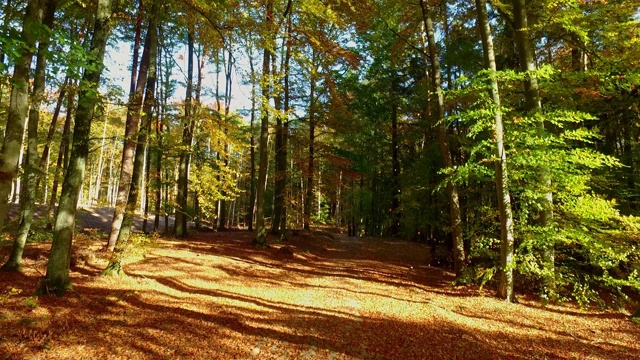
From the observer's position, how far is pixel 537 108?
8.39m

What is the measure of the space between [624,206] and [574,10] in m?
6.81

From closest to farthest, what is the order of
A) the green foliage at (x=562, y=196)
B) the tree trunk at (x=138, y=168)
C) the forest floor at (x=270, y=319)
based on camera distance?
the forest floor at (x=270, y=319) → the green foliage at (x=562, y=196) → the tree trunk at (x=138, y=168)

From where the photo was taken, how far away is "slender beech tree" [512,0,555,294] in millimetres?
8000

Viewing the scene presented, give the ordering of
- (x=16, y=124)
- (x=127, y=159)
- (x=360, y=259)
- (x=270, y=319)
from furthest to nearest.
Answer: (x=360, y=259)
(x=127, y=159)
(x=270, y=319)
(x=16, y=124)

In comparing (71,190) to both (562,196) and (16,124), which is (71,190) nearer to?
(16,124)

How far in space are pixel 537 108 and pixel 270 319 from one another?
812 centimetres

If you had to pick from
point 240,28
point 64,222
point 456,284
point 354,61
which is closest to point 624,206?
point 456,284

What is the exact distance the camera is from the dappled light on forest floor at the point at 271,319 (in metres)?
4.90

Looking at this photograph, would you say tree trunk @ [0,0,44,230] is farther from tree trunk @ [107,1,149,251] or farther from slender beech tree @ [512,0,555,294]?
slender beech tree @ [512,0,555,294]

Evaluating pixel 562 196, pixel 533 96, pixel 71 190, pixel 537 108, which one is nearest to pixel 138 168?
pixel 71 190

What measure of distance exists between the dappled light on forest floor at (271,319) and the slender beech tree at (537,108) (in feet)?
3.65

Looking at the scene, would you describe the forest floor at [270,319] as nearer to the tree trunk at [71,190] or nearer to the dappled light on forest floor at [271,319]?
the dappled light on forest floor at [271,319]

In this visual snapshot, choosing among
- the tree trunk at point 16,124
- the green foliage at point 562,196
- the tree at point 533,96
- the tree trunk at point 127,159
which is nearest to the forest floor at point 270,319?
the green foliage at point 562,196

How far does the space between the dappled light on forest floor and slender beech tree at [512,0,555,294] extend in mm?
1112
